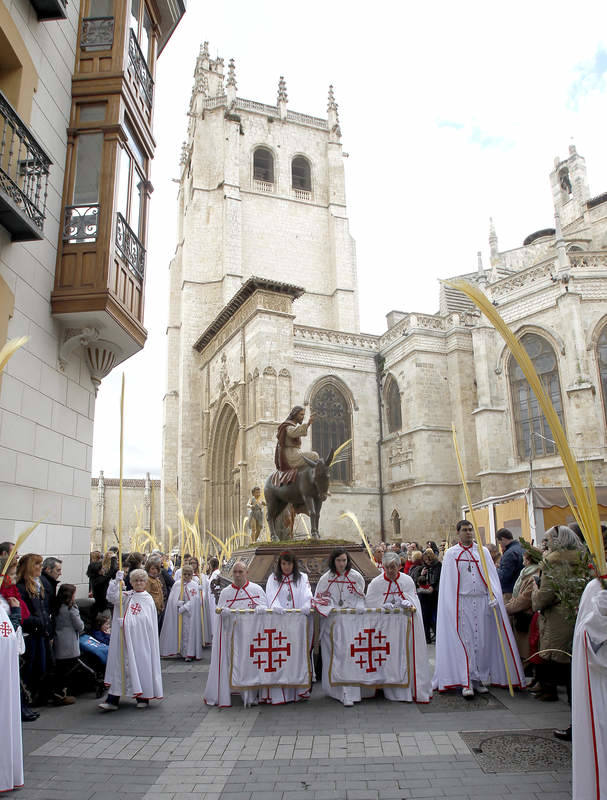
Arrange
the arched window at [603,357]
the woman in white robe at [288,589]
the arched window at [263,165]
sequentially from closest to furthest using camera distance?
the woman in white robe at [288,589] < the arched window at [603,357] < the arched window at [263,165]

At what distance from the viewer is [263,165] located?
1421 inches

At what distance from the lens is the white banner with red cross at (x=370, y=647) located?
595cm

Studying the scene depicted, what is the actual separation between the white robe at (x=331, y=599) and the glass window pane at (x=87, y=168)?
6262 millimetres

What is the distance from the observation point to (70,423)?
840cm

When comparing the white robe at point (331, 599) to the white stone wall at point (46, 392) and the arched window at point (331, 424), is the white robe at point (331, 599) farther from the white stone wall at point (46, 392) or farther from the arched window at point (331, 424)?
the arched window at point (331, 424)

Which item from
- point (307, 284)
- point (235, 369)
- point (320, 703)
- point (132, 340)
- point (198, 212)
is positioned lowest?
point (320, 703)

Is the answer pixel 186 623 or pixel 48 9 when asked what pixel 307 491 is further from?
pixel 48 9

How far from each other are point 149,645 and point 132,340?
461 centimetres

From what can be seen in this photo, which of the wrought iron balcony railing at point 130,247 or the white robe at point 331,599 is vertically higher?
the wrought iron balcony railing at point 130,247

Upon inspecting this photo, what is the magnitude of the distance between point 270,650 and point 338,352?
71.6ft

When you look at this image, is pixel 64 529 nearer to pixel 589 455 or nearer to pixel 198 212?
pixel 589 455

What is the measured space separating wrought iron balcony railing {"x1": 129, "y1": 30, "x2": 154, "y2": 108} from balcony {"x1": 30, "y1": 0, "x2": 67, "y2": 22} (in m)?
1.53

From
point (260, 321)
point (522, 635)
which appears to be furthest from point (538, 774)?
point (260, 321)

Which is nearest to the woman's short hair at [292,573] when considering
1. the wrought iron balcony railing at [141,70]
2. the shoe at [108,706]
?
the shoe at [108,706]
